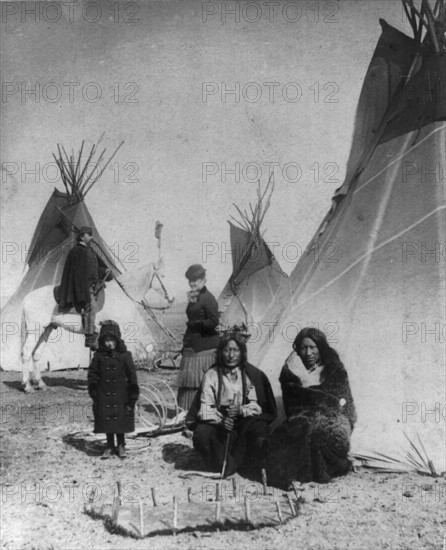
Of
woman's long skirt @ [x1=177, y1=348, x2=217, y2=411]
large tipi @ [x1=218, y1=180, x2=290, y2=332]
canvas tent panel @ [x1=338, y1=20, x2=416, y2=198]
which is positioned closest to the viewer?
canvas tent panel @ [x1=338, y1=20, x2=416, y2=198]

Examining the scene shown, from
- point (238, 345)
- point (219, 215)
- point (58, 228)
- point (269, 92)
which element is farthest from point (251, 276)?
point (58, 228)

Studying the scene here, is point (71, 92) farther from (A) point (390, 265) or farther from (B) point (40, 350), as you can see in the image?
(A) point (390, 265)

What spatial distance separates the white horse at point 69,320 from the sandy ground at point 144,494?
22 centimetres

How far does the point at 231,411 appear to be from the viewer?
Result: 3.48 metres

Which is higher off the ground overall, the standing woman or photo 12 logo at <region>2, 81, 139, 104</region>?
photo 12 logo at <region>2, 81, 139, 104</region>

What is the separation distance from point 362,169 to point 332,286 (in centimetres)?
84

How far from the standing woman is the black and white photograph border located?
0.07 ft

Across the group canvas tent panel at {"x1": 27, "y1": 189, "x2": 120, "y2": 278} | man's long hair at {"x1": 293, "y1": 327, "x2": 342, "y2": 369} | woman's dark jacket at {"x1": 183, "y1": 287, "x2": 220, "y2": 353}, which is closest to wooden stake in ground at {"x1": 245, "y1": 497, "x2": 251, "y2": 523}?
man's long hair at {"x1": 293, "y1": 327, "x2": 342, "y2": 369}

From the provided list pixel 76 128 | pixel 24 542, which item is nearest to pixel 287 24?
pixel 76 128

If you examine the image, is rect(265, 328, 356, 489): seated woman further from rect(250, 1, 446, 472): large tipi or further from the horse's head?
the horse's head

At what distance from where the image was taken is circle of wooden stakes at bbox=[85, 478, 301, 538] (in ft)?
9.97

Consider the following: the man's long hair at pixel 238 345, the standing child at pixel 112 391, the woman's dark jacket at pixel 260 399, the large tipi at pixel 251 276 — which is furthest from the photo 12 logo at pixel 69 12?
the woman's dark jacket at pixel 260 399

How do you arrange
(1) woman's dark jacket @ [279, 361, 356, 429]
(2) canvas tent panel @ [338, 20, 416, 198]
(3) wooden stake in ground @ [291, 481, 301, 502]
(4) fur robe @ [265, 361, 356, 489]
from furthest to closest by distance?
(2) canvas tent panel @ [338, 20, 416, 198] → (1) woman's dark jacket @ [279, 361, 356, 429] → (4) fur robe @ [265, 361, 356, 489] → (3) wooden stake in ground @ [291, 481, 301, 502]

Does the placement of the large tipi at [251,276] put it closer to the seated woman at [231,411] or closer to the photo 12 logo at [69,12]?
the seated woman at [231,411]
